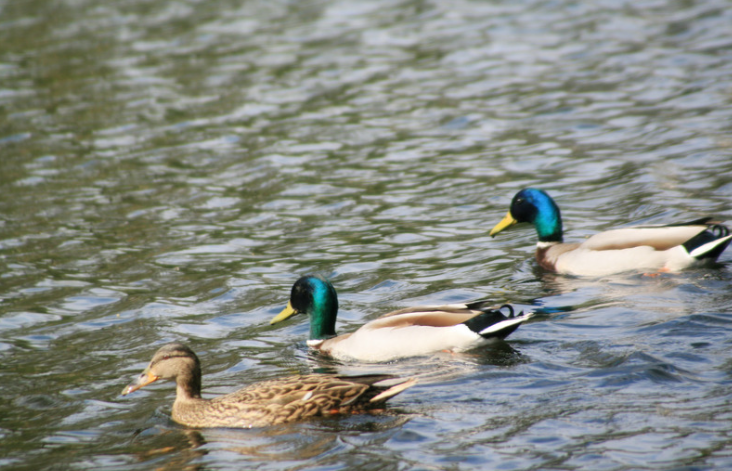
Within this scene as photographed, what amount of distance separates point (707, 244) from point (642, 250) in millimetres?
599

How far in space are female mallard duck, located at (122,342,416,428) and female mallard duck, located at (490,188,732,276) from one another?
11.4ft

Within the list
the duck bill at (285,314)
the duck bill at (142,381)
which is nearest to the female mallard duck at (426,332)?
the duck bill at (285,314)

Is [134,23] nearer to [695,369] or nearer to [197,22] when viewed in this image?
[197,22]

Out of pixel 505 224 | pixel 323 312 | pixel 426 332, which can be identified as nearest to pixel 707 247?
pixel 505 224

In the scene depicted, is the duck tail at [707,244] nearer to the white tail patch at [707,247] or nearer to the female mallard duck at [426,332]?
the white tail patch at [707,247]

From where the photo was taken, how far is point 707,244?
9.08 meters

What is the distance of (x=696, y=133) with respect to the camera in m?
13.1

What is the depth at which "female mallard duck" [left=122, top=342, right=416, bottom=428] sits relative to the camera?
674cm

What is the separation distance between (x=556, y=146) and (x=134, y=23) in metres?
13.1

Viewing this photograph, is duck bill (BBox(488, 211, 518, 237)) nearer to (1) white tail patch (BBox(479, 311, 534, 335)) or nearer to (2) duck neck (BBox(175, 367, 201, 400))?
(1) white tail patch (BBox(479, 311, 534, 335))

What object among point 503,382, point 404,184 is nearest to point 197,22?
point 404,184

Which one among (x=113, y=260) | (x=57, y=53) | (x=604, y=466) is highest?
(x=57, y=53)

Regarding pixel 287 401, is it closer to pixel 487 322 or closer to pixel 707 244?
pixel 487 322

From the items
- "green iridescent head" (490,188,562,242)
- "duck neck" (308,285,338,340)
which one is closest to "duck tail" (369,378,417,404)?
"duck neck" (308,285,338,340)
